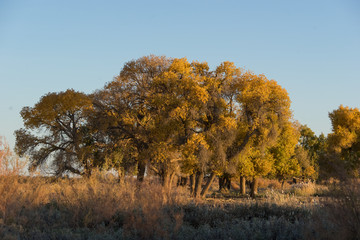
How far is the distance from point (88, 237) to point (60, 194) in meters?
3.94

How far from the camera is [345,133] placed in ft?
139

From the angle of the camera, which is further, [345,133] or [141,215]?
A: [345,133]

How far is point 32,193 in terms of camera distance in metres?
12.4

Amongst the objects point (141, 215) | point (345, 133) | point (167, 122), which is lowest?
point (141, 215)

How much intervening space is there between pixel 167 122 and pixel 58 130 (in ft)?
41.0

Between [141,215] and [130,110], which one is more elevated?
[130,110]

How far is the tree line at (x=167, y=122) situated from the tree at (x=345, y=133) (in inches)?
566

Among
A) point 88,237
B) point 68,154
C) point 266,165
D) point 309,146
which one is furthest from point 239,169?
point 309,146

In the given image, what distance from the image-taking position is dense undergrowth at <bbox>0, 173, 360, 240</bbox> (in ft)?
25.1

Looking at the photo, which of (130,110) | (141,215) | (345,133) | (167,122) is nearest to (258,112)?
(167,122)

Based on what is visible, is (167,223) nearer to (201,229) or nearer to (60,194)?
(201,229)

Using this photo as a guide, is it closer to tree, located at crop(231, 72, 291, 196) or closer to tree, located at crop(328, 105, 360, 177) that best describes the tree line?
tree, located at crop(231, 72, 291, 196)

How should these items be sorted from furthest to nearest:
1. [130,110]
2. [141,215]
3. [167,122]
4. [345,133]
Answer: [345,133] < [130,110] < [167,122] < [141,215]

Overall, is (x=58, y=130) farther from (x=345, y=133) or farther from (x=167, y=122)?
(x=345, y=133)
